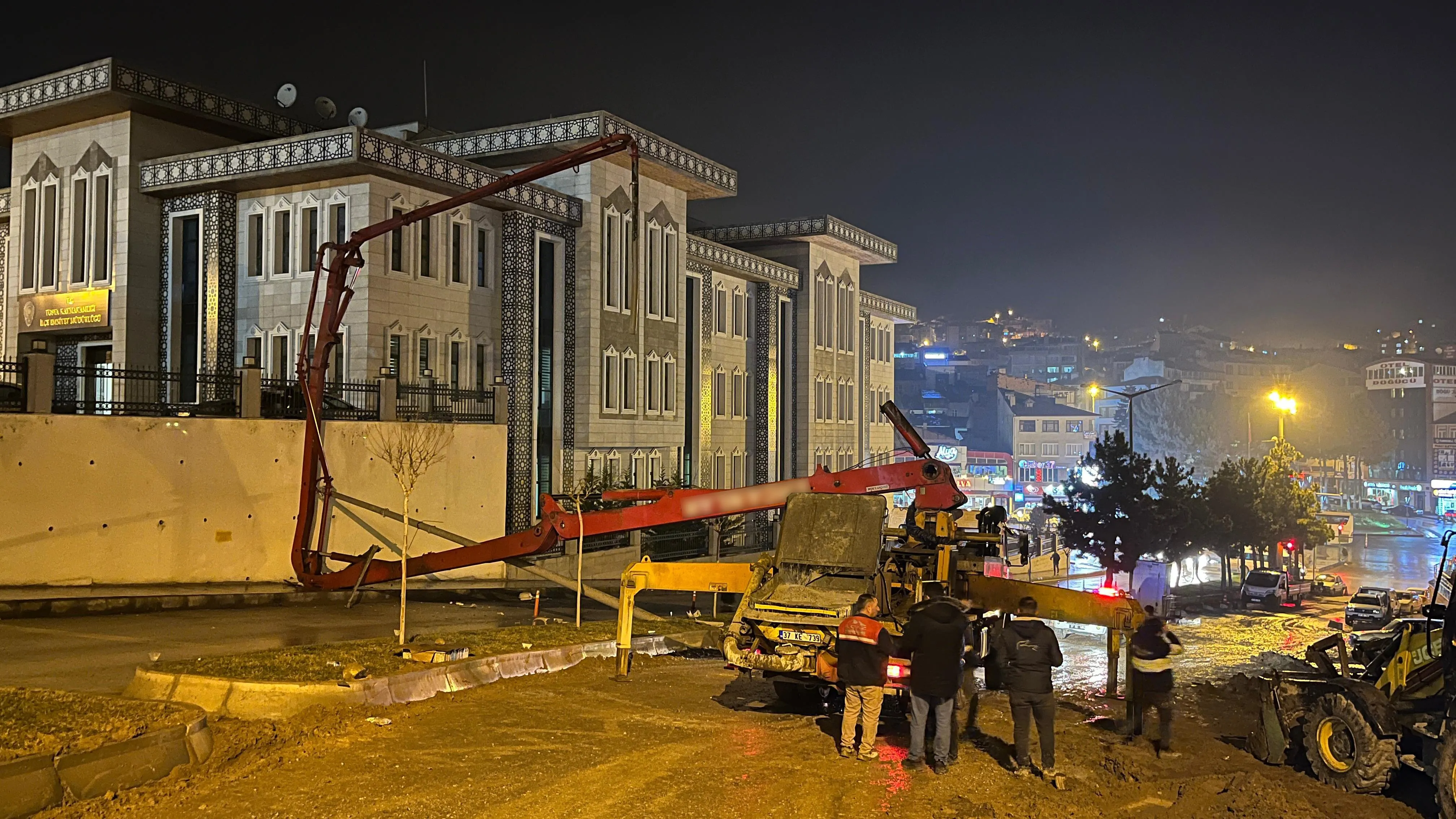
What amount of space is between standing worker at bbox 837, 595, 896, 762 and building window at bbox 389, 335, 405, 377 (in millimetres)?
19790

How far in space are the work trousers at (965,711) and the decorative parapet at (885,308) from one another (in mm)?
41847

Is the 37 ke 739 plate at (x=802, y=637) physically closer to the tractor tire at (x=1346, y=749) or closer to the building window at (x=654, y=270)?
the tractor tire at (x=1346, y=749)

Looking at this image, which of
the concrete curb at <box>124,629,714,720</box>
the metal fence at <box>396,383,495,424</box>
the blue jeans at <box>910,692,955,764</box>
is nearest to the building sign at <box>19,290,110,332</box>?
the metal fence at <box>396,383,495,424</box>

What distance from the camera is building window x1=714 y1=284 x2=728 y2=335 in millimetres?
41625

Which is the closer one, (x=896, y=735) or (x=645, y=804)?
(x=645, y=804)

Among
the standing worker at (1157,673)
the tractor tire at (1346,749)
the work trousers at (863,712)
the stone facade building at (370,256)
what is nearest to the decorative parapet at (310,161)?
the stone facade building at (370,256)

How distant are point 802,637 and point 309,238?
67.7ft

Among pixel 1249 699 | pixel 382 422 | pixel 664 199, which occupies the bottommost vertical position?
A: pixel 1249 699

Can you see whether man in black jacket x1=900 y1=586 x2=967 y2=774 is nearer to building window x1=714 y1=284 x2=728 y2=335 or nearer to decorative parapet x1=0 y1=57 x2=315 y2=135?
decorative parapet x1=0 y1=57 x2=315 y2=135

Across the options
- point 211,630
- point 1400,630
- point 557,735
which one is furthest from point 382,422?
point 1400,630

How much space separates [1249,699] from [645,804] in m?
9.65

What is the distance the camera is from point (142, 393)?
2353 cm

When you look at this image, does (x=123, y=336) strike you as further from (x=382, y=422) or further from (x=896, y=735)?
(x=896, y=735)

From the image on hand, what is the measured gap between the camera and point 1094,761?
390 inches
